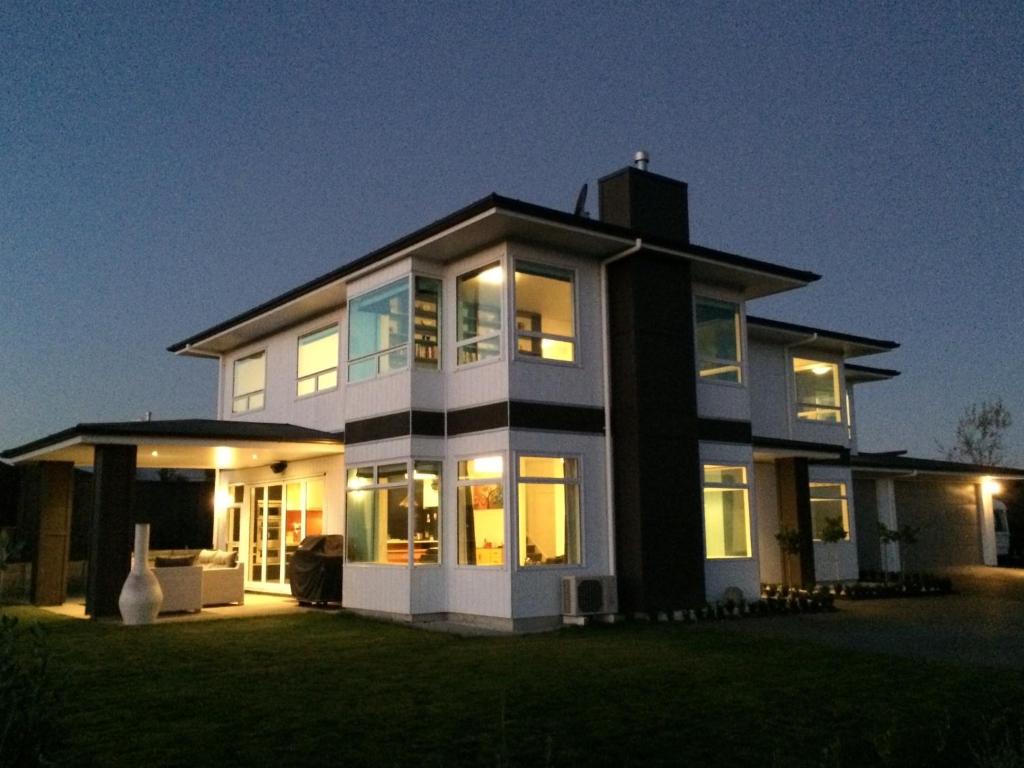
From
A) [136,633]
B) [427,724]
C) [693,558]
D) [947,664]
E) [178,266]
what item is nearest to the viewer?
[427,724]

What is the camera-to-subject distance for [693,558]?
43.1 feet

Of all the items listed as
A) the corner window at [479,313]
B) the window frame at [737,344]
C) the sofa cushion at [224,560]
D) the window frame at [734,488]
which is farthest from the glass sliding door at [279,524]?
the window frame at [737,344]

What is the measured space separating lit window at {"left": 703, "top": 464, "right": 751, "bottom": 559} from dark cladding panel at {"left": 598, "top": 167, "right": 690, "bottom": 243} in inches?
146

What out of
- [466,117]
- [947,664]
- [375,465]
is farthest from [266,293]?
[947,664]

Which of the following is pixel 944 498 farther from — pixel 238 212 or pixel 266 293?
pixel 266 293

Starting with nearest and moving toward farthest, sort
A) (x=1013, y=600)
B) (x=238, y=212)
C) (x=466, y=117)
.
Answer: 1. (x=1013, y=600)
2. (x=466, y=117)
3. (x=238, y=212)

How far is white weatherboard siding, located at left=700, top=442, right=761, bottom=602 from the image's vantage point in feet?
45.5

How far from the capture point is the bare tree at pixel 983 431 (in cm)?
4681

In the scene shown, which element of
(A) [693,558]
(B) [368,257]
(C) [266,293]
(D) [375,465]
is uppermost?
(C) [266,293]

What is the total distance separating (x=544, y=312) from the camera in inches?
516

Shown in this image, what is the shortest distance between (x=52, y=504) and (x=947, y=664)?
15214 mm

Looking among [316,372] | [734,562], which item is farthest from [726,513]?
[316,372]

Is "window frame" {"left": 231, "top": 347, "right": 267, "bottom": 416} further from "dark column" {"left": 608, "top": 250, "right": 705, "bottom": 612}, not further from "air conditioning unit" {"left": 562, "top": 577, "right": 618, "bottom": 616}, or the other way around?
"air conditioning unit" {"left": 562, "top": 577, "right": 618, "bottom": 616}

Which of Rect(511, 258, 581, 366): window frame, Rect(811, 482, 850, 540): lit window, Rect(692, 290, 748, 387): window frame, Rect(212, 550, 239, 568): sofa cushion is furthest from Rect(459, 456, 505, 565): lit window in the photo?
Rect(811, 482, 850, 540): lit window
